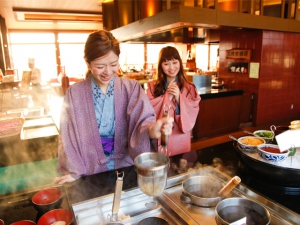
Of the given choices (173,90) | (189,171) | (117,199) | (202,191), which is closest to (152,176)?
(117,199)

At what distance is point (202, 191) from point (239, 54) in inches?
209

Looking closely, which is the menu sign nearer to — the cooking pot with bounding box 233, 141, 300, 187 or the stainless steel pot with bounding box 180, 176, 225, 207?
the cooking pot with bounding box 233, 141, 300, 187

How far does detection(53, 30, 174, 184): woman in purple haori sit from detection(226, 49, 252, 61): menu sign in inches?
189

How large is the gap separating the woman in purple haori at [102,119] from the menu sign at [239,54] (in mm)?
4794

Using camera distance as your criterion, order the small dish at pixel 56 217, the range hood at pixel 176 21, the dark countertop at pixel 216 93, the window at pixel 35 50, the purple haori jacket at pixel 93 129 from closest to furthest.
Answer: the small dish at pixel 56 217, the purple haori jacket at pixel 93 129, the range hood at pixel 176 21, the dark countertop at pixel 216 93, the window at pixel 35 50

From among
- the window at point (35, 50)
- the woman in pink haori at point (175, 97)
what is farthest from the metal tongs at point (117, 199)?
the window at point (35, 50)

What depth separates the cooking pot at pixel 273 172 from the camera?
4.15ft

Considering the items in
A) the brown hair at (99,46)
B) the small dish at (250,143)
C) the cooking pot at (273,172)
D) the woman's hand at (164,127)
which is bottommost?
the cooking pot at (273,172)

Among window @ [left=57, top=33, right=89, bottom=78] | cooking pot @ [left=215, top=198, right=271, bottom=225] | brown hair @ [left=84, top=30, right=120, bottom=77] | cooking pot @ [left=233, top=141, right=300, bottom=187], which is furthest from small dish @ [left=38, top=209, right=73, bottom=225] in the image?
window @ [left=57, top=33, right=89, bottom=78]

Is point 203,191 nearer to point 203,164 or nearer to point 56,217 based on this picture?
point 203,164

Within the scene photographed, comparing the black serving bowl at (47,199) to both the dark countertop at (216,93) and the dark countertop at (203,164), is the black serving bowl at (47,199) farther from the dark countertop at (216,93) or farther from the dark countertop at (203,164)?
the dark countertop at (216,93)

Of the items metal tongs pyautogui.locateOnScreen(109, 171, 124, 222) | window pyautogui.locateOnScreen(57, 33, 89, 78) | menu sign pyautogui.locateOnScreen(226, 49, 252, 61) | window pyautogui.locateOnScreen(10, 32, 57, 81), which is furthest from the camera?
window pyautogui.locateOnScreen(57, 33, 89, 78)

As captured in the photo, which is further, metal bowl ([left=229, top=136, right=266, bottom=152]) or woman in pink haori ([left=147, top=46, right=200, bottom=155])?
woman in pink haori ([left=147, top=46, right=200, bottom=155])

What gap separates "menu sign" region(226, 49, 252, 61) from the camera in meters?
5.77
